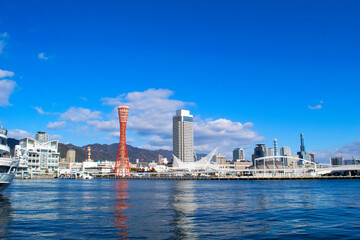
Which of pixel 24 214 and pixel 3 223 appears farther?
pixel 24 214

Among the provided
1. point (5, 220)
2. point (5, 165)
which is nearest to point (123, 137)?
point (5, 165)

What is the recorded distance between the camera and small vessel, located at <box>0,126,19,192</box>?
35531mm

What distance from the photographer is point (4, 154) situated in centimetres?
3859

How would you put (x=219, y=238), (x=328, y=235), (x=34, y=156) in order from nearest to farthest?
(x=219, y=238), (x=328, y=235), (x=34, y=156)

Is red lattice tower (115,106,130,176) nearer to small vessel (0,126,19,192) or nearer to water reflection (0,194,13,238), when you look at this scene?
small vessel (0,126,19,192)

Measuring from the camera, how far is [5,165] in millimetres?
35594

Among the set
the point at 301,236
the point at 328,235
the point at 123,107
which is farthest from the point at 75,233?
the point at 123,107

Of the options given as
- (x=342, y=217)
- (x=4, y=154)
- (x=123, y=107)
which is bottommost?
(x=342, y=217)

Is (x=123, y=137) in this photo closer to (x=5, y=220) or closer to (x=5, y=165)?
(x=5, y=165)

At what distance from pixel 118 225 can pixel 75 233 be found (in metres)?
3.00

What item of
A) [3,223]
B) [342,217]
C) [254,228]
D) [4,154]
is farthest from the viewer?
[4,154]

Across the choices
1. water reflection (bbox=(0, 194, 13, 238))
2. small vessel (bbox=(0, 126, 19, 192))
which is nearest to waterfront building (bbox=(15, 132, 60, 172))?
small vessel (bbox=(0, 126, 19, 192))

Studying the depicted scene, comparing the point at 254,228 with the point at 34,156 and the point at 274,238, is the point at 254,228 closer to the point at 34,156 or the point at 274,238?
the point at 274,238

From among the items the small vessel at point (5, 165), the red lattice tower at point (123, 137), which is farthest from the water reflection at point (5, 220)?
the red lattice tower at point (123, 137)
